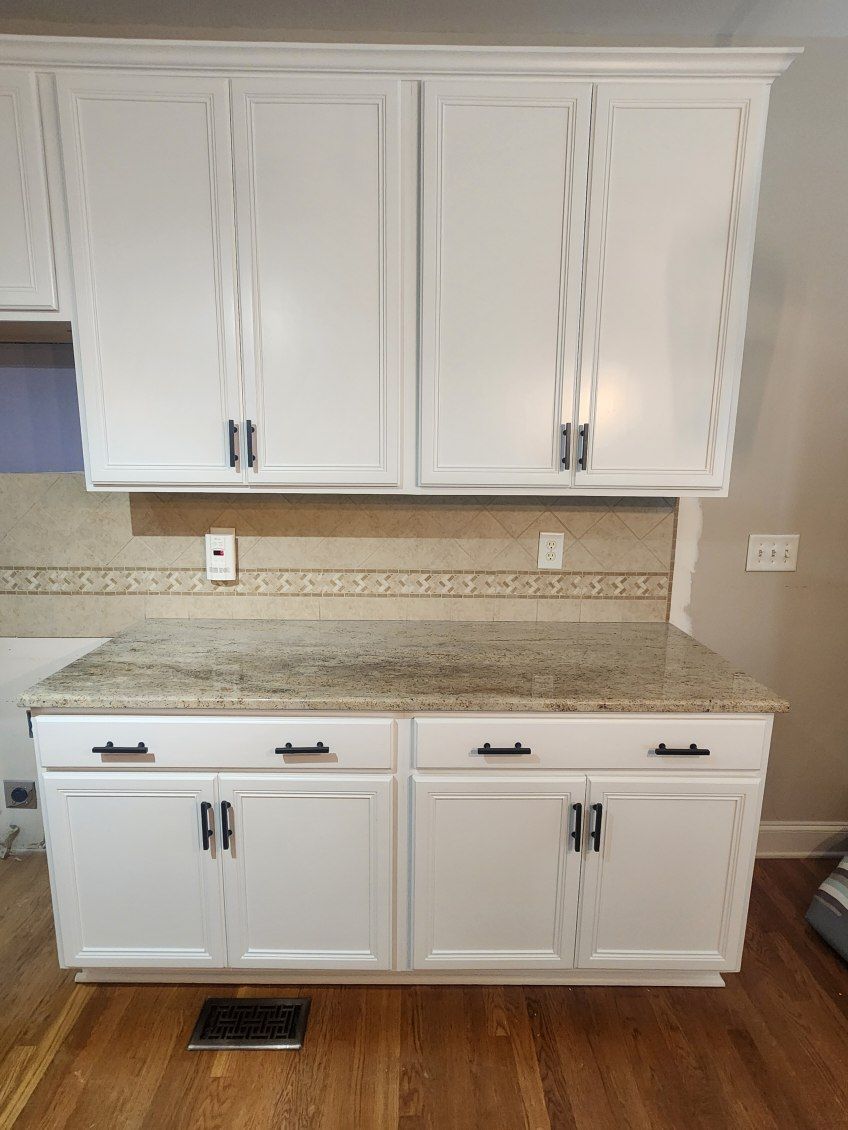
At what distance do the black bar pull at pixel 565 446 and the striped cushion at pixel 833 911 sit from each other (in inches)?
62.1

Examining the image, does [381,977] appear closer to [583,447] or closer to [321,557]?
[321,557]

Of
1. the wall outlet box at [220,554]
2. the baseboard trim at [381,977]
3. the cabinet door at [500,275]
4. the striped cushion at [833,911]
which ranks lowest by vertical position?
the baseboard trim at [381,977]

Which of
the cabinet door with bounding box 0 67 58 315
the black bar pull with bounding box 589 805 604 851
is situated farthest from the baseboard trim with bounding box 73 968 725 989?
the cabinet door with bounding box 0 67 58 315

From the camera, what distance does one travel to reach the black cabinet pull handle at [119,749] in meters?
1.54

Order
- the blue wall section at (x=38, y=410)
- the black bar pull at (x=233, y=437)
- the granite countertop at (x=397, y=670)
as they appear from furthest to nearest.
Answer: the blue wall section at (x=38, y=410) < the black bar pull at (x=233, y=437) < the granite countertop at (x=397, y=670)

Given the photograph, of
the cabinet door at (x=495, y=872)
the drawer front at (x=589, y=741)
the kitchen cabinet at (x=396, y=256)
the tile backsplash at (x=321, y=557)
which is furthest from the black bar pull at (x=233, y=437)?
the cabinet door at (x=495, y=872)

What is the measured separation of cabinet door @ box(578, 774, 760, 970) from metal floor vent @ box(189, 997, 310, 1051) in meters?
0.78

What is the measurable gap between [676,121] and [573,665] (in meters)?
1.45

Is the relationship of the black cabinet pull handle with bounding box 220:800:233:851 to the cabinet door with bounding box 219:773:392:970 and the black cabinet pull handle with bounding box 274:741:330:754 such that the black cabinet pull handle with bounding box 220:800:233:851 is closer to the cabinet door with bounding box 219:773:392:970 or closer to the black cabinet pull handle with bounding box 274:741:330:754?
the cabinet door with bounding box 219:773:392:970

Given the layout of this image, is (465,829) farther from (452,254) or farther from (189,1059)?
(452,254)

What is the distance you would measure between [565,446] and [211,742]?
4.03 feet

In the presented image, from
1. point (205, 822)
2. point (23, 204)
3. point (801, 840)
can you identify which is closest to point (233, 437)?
point (23, 204)

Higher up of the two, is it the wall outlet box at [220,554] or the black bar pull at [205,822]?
the wall outlet box at [220,554]

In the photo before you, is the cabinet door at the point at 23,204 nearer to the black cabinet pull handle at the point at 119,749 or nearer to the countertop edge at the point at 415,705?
the countertop edge at the point at 415,705
